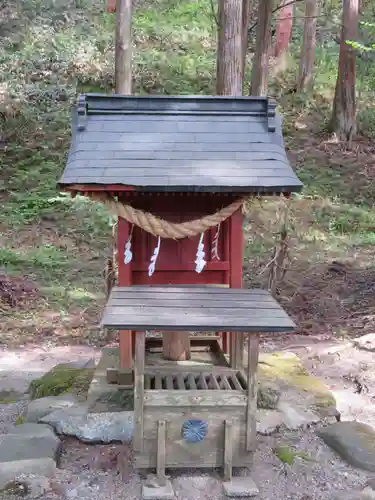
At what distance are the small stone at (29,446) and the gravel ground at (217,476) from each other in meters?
0.14

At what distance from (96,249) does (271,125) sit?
685 centimetres

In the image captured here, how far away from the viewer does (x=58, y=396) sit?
5.36m

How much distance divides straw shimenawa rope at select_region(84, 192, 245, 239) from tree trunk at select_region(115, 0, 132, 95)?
6.10m

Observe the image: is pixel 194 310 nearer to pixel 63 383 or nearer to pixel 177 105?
pixel 177 105

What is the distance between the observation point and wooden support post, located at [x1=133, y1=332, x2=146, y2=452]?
3.95m

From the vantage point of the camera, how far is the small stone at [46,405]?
16.4ft

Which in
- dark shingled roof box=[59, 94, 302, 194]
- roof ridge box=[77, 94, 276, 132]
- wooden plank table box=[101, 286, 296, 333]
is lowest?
wooden plank table box=[101, 286, 296, 333]

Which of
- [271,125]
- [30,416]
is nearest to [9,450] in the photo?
[30,416]

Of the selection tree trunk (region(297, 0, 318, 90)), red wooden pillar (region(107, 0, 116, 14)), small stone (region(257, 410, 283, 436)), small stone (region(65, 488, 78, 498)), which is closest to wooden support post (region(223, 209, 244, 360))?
small stone (region(257, 410, 283, 436))

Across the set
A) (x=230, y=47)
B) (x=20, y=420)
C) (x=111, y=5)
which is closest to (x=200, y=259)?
(x=20, y=420)

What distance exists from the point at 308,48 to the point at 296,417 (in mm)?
13217

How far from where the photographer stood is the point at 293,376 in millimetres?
5992

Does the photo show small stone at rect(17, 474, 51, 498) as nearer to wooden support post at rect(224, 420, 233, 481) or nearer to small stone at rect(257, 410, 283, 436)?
wooden support post at rect(224, 420, 233, 481)

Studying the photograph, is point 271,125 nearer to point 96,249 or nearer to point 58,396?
point 58,396
